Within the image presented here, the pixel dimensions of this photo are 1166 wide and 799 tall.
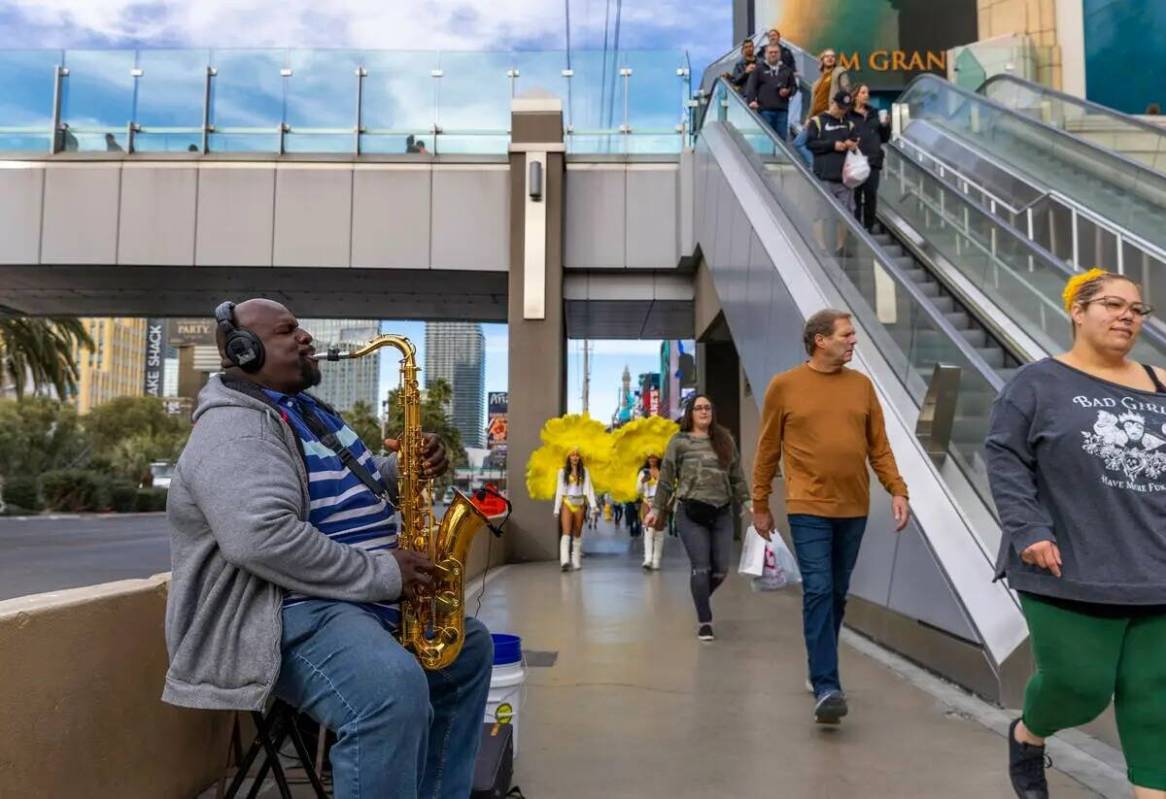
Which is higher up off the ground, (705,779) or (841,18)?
(841,18)

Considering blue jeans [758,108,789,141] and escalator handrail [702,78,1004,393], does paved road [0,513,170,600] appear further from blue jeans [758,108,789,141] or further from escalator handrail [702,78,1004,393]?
blue jeans [758,108,789,141]

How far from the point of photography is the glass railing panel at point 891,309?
547 centimetres

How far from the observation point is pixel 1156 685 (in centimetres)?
264

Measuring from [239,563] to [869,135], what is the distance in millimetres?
9923

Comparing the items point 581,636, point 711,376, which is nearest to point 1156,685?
point 581,636

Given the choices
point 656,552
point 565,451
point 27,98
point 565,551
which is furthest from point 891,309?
point 27,98

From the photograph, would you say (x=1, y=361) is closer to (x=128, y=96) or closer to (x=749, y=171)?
(x=128, y=96)

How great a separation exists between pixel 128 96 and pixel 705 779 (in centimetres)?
1604

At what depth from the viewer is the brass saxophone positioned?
8.84ft

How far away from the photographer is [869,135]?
10617 mm

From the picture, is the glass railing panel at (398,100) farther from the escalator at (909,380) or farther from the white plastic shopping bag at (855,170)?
the white plastic shopping bag at (855,170)

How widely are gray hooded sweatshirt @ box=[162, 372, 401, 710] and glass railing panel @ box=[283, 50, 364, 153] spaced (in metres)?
14.2

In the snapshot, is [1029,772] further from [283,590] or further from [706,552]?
[706,552]

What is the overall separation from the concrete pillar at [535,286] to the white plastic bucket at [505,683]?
1079 centimetres
